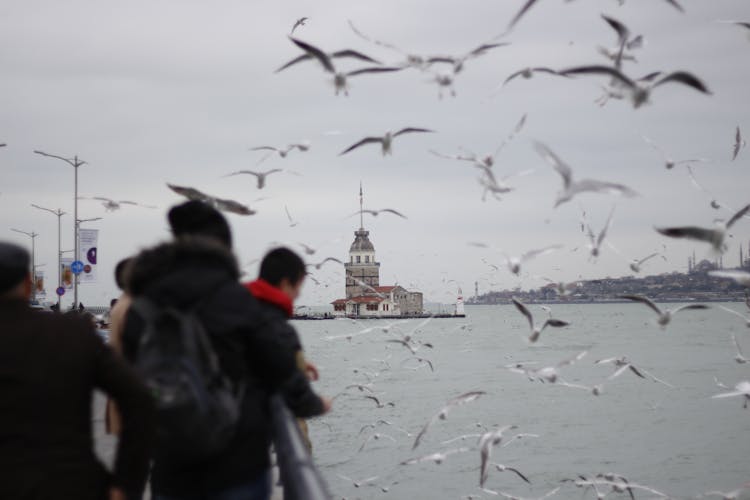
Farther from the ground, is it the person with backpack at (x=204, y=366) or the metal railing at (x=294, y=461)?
the person with backpack at (x=204, y=366)

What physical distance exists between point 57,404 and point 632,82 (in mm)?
3943

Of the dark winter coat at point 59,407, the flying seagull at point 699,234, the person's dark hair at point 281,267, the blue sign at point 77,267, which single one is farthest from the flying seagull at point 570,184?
the blue sign at point 77,267

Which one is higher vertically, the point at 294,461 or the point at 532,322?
the point at 532,322

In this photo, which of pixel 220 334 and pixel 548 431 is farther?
pixel 548 431

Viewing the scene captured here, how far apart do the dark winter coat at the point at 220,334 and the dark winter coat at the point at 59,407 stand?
269 millimetres

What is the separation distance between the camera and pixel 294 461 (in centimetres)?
307

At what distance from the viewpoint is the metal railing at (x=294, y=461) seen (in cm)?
260

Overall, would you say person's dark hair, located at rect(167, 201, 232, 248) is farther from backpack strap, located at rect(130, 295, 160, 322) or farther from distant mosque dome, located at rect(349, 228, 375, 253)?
distant mosque dome, located at rect(349, 228, 375, 253)

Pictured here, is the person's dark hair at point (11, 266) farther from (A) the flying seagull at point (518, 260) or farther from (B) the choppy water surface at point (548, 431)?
(B) the choppy water surface at point (548, 431)

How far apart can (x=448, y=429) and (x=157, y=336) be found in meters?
36.7

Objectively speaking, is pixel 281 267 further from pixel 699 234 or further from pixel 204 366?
pixel 699 234

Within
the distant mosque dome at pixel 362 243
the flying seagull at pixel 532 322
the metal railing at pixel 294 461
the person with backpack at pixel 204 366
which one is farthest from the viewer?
the distant mosque dome at pixel 362 243

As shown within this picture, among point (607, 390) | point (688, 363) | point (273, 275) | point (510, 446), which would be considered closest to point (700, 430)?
point (510, 446)

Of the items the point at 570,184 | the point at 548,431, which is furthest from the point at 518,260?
the point at 548,431
